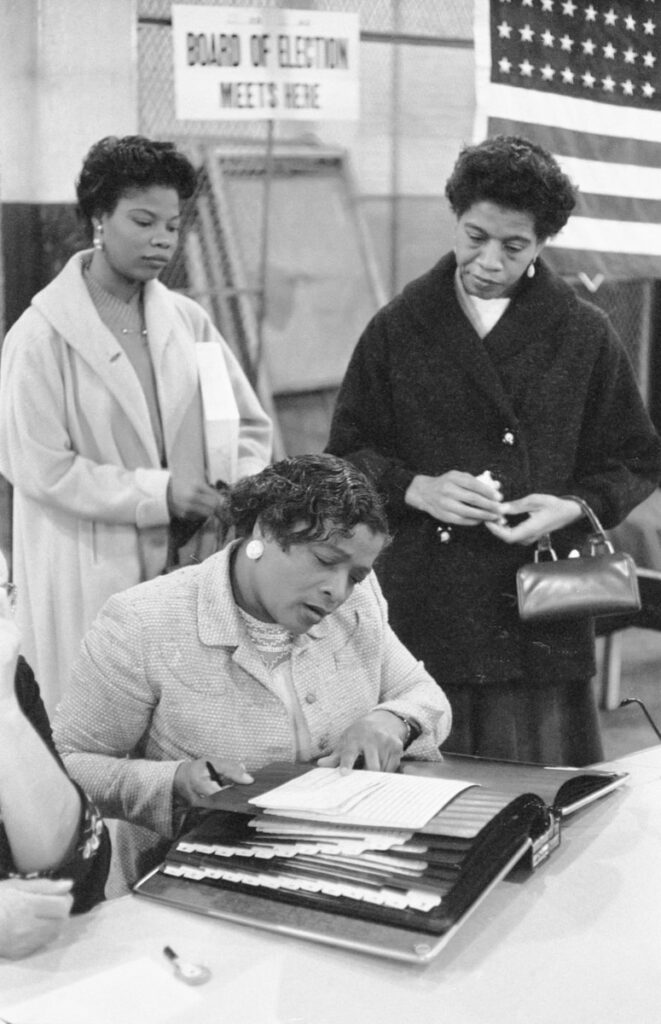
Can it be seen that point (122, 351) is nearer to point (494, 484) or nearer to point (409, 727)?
point (494, 484)

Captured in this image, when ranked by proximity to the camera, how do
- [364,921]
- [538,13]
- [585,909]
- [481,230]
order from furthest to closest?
[538,13], [481,230], [585,909], [364,921]

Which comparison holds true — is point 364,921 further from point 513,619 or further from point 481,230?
point 481,230

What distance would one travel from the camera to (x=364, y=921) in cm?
157

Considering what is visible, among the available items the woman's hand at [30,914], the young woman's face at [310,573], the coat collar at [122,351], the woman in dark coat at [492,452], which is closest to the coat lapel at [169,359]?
the coat collar at [122,351]

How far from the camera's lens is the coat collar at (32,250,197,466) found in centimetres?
280

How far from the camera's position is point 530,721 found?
2.81 meters

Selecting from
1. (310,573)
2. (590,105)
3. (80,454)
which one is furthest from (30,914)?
(590,105)

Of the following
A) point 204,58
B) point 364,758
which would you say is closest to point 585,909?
point 364,758

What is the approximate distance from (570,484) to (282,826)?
130cm

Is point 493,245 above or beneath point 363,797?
above

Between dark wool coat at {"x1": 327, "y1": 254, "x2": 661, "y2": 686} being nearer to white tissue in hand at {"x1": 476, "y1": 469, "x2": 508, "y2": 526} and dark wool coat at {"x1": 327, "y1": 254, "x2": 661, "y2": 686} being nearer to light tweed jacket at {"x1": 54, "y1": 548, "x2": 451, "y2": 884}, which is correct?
white tissue in hand at {"x1": 476, "y1": 469, "x2": 508, "y2": 526}

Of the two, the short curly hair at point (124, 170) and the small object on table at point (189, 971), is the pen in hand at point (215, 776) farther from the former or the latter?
the short curly hair at point (124, 170)

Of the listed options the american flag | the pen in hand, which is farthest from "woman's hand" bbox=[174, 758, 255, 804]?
the american flag

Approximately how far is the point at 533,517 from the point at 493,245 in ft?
1.81
